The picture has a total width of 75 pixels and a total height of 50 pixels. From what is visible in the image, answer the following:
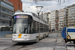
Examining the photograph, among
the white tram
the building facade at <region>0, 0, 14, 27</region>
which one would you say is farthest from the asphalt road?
the building facade at <region>0, 0, 14, 27</region>

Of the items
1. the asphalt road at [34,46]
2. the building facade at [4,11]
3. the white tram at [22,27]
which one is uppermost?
the building facade at [4,11]

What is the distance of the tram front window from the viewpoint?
51.6ft

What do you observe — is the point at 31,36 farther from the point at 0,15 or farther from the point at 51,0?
the point at 0,15

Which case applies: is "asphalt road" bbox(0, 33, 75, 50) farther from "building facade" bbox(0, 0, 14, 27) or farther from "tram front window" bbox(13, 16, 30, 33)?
"building facade" bbox(0, 0, 14, 27)

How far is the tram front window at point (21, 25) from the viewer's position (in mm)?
15736

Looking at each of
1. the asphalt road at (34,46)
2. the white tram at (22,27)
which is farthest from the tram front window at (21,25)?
the asphalt road at (34,46)

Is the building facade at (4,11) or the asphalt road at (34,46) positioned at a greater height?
the building facade at (4,11)

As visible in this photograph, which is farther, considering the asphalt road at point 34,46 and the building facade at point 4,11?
the building facade at point 4,11

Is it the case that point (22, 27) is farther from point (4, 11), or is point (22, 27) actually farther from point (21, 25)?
point (4, 11)

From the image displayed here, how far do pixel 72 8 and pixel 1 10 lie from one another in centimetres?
8918

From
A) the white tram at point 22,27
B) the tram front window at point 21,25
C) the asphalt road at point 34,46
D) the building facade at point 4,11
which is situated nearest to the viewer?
the asphalt road at point 34,46

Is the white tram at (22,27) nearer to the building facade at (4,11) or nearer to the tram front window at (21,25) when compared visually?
the tram front window at (21,25)

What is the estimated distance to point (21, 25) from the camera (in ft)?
51.9

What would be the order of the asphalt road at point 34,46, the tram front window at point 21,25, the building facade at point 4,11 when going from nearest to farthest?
the asphalt road at point 34,46
the tram front window at point 21,25
the building facade at point 4,11
